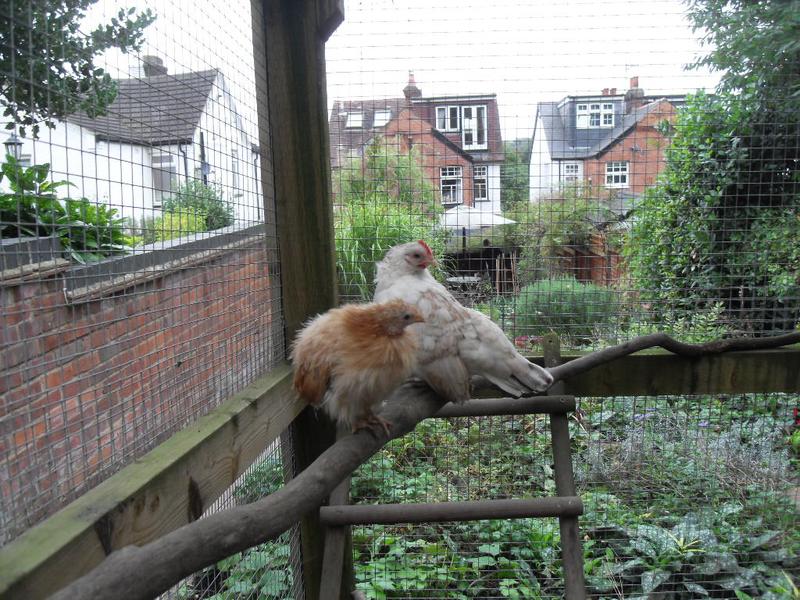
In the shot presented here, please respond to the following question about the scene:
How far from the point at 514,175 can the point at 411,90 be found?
2.01 ft

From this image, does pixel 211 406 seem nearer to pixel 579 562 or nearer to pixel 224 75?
pixel 224 75

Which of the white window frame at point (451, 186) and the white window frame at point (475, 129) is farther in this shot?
the white window frame at point (451, 186)

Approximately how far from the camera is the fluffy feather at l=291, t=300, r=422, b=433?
1.48 metres

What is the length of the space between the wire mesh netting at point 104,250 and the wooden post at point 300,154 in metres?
0.24

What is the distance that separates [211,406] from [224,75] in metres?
0.94

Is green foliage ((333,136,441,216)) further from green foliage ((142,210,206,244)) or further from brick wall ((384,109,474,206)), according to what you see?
green foliage ((142,210,206,244))

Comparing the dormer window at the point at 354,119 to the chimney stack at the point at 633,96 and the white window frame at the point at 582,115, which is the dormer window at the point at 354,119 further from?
the chimney stack at the point at 633,96

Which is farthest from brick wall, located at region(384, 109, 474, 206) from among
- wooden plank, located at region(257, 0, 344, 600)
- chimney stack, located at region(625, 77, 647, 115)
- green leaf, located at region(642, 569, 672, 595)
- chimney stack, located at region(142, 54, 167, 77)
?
green leaf, located at region(642, 569, 672, 595)

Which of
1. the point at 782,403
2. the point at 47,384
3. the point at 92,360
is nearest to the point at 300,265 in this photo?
the point at 92,360

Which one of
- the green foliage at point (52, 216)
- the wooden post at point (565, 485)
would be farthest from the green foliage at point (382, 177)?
the green foliage at point (52, 216)

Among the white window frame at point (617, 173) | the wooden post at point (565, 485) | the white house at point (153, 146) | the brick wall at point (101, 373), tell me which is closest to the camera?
the brick wall at point (101, 373)

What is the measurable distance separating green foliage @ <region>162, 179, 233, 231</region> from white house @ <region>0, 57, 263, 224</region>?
2 cm

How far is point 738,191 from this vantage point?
7.92 ft

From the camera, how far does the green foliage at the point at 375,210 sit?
96.0 inches
